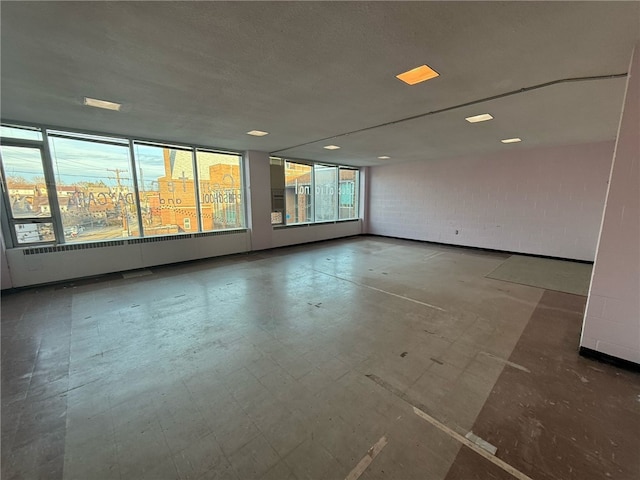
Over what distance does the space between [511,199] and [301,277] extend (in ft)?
18.8

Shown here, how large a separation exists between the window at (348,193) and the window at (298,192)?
4.72 feet

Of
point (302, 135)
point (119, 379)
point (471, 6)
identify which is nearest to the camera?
point (471, 6)

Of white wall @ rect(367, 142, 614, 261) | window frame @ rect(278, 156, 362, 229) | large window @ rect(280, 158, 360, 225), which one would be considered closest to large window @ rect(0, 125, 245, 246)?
large window @ rect(280, 158, 360, 225)

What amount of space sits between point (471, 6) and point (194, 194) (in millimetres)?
5812

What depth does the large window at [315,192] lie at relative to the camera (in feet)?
24.3

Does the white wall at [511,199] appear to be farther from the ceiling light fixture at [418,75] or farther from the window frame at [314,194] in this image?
the ceiling light fixture at [418,75]

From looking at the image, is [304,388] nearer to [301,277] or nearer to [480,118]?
[301,277]

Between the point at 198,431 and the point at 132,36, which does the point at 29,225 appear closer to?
the point at 132,36

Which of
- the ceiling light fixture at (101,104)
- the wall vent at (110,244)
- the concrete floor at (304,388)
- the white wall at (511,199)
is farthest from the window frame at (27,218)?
the white wall at (511,199)

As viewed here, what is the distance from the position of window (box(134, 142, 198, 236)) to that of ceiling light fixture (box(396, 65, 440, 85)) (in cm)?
499

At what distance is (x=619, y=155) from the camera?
2137mm

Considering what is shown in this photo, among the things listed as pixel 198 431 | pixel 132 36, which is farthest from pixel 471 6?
pixel 198 431

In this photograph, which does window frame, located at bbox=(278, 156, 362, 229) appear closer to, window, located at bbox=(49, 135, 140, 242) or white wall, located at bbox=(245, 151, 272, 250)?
white wall, located at bbox=(245, 151, 272, 250)

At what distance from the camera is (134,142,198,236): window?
17.0 ft
